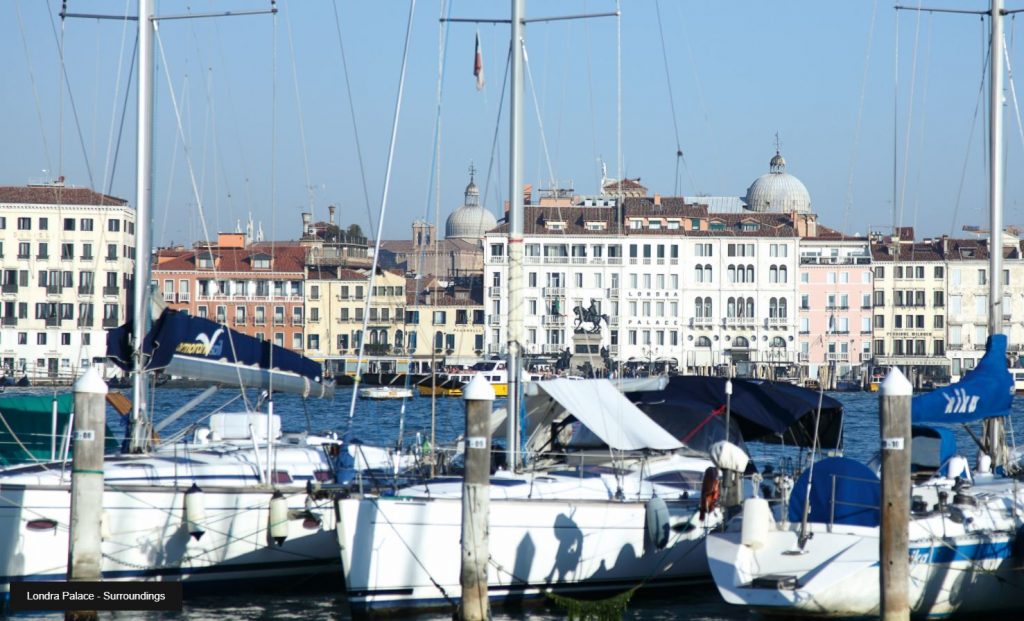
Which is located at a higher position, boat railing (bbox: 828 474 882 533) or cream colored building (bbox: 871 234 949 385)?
cream colored building (bbox: 871 234 949 385)

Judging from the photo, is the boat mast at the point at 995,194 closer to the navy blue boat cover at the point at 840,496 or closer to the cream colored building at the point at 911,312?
the navy blue boat cover at the point at 840,496

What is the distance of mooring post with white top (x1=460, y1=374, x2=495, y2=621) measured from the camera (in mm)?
13367

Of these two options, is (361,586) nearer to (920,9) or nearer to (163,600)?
(163,600)

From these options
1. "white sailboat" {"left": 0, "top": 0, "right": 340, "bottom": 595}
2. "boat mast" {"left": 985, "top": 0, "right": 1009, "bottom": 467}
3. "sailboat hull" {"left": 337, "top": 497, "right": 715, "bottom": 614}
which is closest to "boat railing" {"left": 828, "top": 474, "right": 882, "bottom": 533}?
"sailboat hull" {"left": 337, "top": 497, "right": 715, "bottom": 614}

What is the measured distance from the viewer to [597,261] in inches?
3356

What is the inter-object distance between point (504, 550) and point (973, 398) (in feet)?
19.5

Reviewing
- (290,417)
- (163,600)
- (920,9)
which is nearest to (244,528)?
(163,600)

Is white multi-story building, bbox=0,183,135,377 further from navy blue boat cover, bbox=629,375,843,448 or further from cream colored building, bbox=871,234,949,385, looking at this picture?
navy blue boat cover, bbox=629,375,843,448

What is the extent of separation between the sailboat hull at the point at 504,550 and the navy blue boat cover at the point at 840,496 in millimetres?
1816

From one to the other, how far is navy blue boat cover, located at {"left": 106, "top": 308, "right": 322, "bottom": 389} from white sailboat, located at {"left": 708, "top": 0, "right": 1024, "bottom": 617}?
6.19 m

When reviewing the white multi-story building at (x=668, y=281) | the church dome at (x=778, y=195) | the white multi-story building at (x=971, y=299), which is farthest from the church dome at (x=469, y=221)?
the white multi-story building at (x=971, y=299)

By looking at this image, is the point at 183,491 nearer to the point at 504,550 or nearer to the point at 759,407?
the point at 504,550

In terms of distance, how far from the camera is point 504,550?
48.0ft
